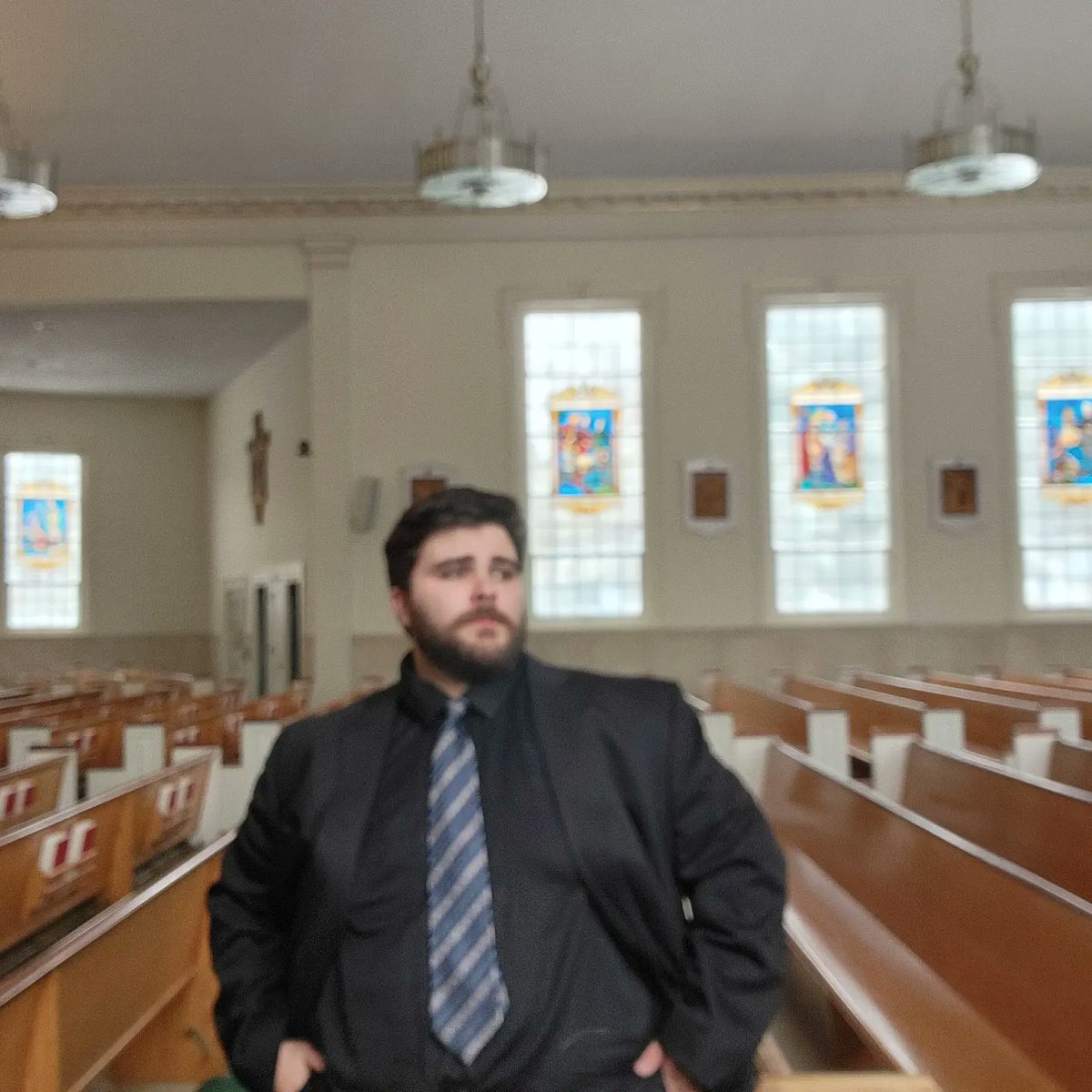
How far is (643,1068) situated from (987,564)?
11.5 meters

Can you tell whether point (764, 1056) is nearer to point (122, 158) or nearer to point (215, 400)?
point (122, 158)

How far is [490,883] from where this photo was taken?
1.90 m

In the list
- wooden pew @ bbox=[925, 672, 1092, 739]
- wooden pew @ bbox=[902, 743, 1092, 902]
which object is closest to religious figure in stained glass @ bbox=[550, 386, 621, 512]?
wooden pew @ bbox=[925, 672, 1092, 739]

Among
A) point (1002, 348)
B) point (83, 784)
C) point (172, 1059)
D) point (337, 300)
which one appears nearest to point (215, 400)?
point (337, 300)

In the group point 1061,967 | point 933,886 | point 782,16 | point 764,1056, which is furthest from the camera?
point 782,16

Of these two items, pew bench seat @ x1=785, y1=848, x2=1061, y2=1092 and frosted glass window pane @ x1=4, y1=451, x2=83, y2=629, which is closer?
pew bench seat @ x1=785, y1=848, x2=1061, y2=1092

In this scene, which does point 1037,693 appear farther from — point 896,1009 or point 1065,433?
point 896,1009

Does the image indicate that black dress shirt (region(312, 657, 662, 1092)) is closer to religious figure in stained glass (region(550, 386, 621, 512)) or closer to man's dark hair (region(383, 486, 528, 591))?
man's dark hair (region(383, 486, 528, 591))

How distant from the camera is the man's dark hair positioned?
2.06 metres

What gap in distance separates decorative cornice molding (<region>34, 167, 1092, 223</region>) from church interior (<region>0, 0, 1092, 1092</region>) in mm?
35

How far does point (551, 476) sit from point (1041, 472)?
4448 mm

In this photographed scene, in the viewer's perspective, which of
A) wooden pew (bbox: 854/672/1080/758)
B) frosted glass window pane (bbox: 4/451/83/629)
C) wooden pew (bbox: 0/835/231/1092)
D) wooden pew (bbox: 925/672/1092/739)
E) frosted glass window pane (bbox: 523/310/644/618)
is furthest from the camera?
frosted glass window pane (bbox: 4/451/83/629)

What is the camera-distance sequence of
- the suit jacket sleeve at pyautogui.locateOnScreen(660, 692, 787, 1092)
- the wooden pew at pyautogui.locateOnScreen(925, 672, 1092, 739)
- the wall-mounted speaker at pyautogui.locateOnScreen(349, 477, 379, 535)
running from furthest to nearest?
1. the wall-mounted speaker at pyautogui.locateOnScreen(349, 477, 379, 535)
2. the wooden pew at pyautogui.locateOnScreen(925, 672, 1092, 739)
3. the suit jacket sleeve at pyautogui.locateOnScreen(660, 692, 787, 1092)

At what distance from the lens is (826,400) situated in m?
13.0
